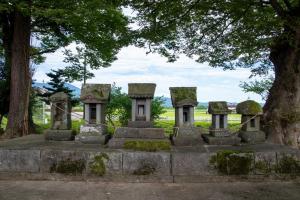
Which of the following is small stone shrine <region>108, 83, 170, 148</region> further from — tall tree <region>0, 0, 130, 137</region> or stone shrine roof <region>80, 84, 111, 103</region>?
tall tree <region>0, 0, 130, 137</region>

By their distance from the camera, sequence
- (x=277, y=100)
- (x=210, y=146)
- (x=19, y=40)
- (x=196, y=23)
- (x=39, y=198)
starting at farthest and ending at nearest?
(x=196, y=23) → (x=19, y=40) → (x=277, y=100) → (x=210, y=146) → (x=39, y=198)

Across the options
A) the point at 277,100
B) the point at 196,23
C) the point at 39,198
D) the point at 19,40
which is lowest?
the point at 39,198

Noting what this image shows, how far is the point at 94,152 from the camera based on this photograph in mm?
6543

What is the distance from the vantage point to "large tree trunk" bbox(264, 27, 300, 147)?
33.3ft

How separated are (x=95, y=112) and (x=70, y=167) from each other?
2.47 metres

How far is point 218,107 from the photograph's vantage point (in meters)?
8.48

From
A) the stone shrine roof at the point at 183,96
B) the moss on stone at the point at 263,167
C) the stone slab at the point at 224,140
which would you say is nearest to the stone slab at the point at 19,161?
the stone shrine roof at the point at 183,96

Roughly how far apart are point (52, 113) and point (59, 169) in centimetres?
251

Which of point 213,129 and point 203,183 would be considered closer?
point 203,183

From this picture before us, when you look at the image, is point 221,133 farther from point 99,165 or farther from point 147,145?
point 99,165

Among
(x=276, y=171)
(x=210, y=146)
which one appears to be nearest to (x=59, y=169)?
(x=210, y=146)

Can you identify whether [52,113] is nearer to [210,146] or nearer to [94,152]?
[94,152]

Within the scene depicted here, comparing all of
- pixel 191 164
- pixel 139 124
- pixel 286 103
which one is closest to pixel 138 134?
pixel 139 124

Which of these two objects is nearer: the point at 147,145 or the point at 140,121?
the point at 147,145
